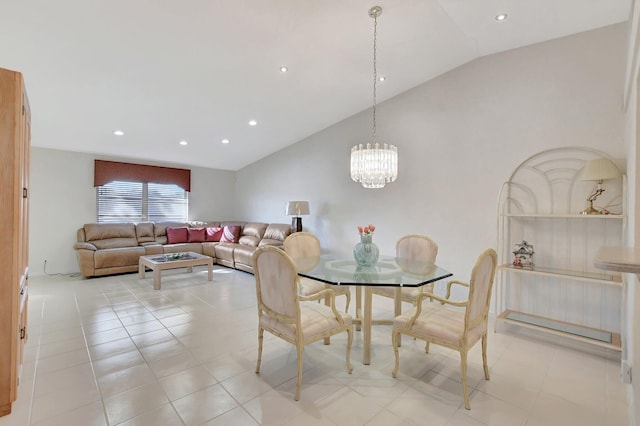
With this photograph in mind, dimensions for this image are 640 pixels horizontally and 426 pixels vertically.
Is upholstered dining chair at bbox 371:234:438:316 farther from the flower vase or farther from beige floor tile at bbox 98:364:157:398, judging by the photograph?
beige floor tile at bbox 98:364:157:398

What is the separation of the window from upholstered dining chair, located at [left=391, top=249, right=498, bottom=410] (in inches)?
242

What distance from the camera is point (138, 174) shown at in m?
6.24

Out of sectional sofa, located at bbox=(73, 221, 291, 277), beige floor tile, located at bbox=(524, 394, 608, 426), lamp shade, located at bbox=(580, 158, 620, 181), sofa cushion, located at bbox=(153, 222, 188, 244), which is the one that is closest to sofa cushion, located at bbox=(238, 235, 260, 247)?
sectional sofa, located at bbox=(73, 221, 291, 277)

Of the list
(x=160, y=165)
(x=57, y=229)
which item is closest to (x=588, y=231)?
(x=160, y=165)

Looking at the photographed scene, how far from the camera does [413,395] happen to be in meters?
2.03

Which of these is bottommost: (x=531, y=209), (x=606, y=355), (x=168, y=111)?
(x=606, y=355)

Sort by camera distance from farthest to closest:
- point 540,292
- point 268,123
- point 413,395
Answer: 1. point 268,123
2. point 540,292
3. point 413,395

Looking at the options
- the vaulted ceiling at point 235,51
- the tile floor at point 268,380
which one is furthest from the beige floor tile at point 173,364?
the vaulted ceiling at point 235,51

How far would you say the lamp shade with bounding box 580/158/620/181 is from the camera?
2.56 metres

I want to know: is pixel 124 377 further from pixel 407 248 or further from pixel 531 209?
pixel 531 209

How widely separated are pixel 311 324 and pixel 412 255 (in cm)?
160

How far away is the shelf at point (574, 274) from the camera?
2605 mm

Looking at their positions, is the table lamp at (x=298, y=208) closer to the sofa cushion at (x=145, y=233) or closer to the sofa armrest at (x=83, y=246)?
the sofa cushion at (x=145, y=233)

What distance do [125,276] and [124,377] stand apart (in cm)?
367
